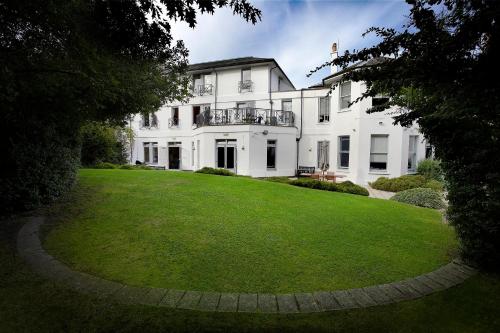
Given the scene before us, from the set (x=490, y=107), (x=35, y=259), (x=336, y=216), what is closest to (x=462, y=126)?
(x=490, y=107)

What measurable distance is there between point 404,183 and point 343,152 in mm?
5219

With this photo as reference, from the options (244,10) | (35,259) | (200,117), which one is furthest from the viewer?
(200,117)

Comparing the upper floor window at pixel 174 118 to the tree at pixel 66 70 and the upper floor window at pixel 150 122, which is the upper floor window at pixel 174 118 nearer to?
the upper floor window at pixel 150 122

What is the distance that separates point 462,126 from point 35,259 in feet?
21.2

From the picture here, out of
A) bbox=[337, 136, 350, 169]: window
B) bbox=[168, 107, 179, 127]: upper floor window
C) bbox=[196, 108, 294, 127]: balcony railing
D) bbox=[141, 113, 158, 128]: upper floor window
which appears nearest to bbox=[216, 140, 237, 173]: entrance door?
bbox=[196, 108, 294, 127]: balcony railing

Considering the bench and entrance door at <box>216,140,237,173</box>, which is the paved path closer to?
the bench

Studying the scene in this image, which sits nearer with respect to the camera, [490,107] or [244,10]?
[490,107]

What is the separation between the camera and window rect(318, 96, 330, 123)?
72.8ft

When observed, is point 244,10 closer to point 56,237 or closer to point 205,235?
point 205,235

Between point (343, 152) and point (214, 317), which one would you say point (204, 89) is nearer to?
point (343, 152)

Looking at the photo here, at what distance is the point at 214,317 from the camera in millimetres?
3041

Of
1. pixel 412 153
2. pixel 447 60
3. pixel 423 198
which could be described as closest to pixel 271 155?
pixel 412 153

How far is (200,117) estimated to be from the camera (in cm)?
2347

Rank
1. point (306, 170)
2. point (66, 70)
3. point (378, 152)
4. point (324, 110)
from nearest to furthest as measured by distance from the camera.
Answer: point (66, 70) < point (378, 152) < point (306, 170) < point (324, 110)
